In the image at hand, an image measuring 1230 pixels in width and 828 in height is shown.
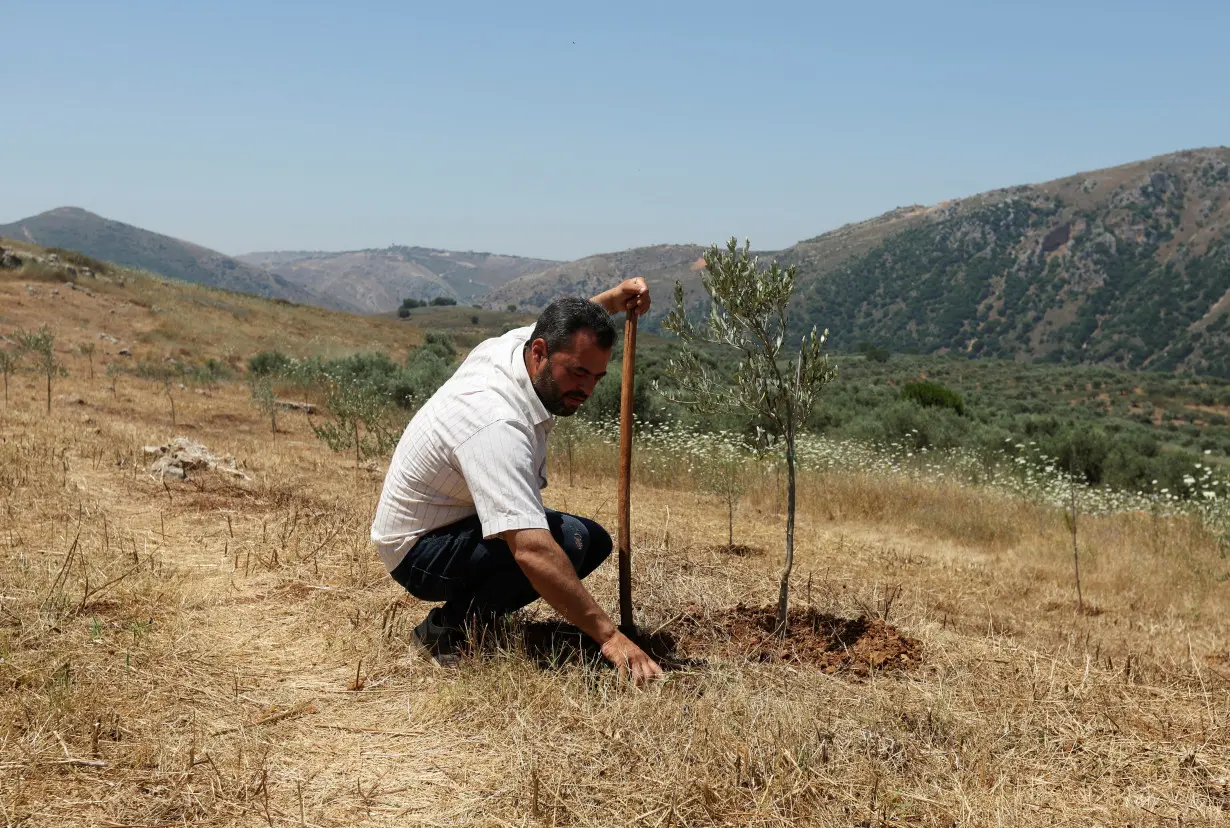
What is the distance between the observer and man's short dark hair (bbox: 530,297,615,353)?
3143 millimetres

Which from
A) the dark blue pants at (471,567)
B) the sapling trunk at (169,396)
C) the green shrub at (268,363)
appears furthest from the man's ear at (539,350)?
the green shrub at (268,363)

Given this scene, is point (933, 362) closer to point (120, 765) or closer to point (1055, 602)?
point (1055, 602)

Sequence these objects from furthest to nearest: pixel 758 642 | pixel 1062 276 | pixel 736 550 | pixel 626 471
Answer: pixel 1062 276, pixel 736 550, pixel 758 642, pixel 626 471

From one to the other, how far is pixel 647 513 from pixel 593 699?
4.76 metres

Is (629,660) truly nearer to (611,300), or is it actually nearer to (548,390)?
(548,390)

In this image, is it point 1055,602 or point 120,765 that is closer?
point 120,765

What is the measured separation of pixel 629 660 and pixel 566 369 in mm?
1048

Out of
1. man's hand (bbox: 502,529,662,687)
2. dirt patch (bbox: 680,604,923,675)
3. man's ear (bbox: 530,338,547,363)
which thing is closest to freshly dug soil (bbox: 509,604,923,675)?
dirt patch (bbox: 680,604,923,675)

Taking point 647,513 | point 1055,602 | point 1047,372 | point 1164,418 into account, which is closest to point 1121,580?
point 1055,602

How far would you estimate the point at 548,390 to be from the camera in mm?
3186

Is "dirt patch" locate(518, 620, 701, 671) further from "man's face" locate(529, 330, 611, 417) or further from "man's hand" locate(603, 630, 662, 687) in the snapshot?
"man's face" locate(529, 330, 611, 417)

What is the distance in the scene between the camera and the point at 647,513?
7.71 meters

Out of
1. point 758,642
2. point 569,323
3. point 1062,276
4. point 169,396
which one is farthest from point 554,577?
point 1062,276

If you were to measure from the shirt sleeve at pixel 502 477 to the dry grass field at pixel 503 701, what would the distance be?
0.62 meters
